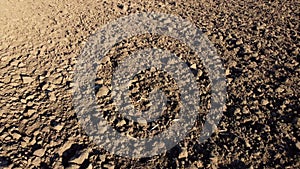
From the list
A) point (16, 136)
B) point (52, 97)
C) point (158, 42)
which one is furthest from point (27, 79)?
point (158, 42)

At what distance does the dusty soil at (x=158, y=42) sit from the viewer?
86.8 inches

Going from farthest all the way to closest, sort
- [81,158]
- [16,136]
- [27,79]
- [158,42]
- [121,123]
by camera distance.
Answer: [158,42]
[27,79]
[121,123]
[16,136]
[81,158]

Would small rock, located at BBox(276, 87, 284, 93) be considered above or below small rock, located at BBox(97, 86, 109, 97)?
below

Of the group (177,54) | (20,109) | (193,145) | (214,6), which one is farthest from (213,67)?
(20,109)

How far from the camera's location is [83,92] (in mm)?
2738

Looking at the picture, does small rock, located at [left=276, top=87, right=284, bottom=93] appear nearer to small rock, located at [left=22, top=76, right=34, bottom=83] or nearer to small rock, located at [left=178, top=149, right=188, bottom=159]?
small rock, located at [left=178, top=149, right=188, bottom=159]

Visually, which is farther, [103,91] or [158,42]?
[158,42]

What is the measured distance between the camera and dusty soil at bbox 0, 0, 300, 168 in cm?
221

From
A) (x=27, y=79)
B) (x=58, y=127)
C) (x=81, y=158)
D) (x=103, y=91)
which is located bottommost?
(x=81, y=158)

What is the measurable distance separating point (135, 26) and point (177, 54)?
69 cm

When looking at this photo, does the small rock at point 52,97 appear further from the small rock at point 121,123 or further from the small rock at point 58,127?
the small rock at point 121,123

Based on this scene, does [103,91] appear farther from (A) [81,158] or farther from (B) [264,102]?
(B) [264,102]

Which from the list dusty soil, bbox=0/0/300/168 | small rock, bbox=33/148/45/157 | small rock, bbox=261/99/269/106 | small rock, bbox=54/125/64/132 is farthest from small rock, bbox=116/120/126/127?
small rock, bbox=261/99/269/106

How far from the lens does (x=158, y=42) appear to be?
3.21 meters
